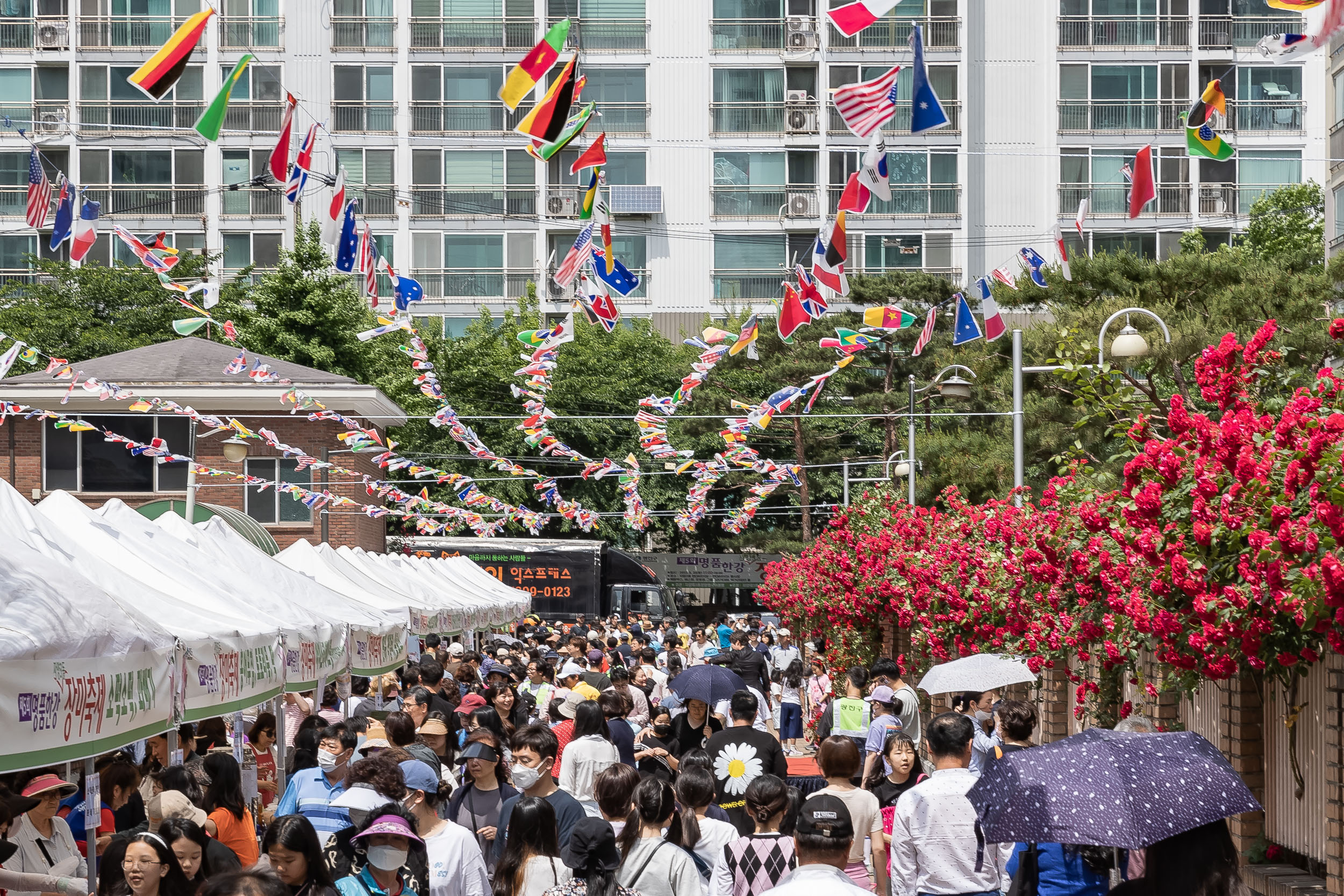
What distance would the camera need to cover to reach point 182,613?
919 cm

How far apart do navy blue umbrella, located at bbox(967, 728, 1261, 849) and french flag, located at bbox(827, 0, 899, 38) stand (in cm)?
610

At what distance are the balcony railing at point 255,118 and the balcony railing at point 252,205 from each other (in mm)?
2061

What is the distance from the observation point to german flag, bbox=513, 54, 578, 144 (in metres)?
13.0

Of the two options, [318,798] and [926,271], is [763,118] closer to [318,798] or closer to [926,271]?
[926,271]

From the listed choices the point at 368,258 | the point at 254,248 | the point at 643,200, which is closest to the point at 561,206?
the point at 643,200

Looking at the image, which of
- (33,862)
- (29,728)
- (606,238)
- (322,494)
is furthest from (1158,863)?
(322,494)

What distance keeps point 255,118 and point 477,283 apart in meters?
9.07

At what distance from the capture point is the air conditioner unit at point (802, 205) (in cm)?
5159

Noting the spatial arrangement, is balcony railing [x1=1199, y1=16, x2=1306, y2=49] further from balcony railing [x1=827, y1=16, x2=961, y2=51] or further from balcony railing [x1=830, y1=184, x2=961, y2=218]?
balcony railing [x1=830, y1=184, x2=961, y2=218]

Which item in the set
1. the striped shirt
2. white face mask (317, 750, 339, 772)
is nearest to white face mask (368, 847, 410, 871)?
the striped shirt

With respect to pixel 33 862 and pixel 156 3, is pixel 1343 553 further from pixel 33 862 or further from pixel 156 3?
pixel 156 3

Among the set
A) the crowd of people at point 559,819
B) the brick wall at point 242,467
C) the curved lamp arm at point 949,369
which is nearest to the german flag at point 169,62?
the crowd of people at point 559,819

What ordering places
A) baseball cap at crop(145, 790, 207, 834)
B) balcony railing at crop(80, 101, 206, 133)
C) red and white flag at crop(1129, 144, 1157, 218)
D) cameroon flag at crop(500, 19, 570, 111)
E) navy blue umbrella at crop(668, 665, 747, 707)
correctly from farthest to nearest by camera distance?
balcony railing at crop(80, 101, 206, 133) → red and white flag at crop(1129, 144, 1157, 218) → cameroon flag at crop(500, 19, 570, 111) → navy blue umbrella at crop(668, 665, 747, 707) → baseball cap at crop(145, 790, 207, 834)

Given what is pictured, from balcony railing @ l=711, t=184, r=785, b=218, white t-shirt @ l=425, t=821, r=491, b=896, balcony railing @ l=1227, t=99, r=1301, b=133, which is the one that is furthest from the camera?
balcony railing @ l=711, t=184, r=785, b=218
